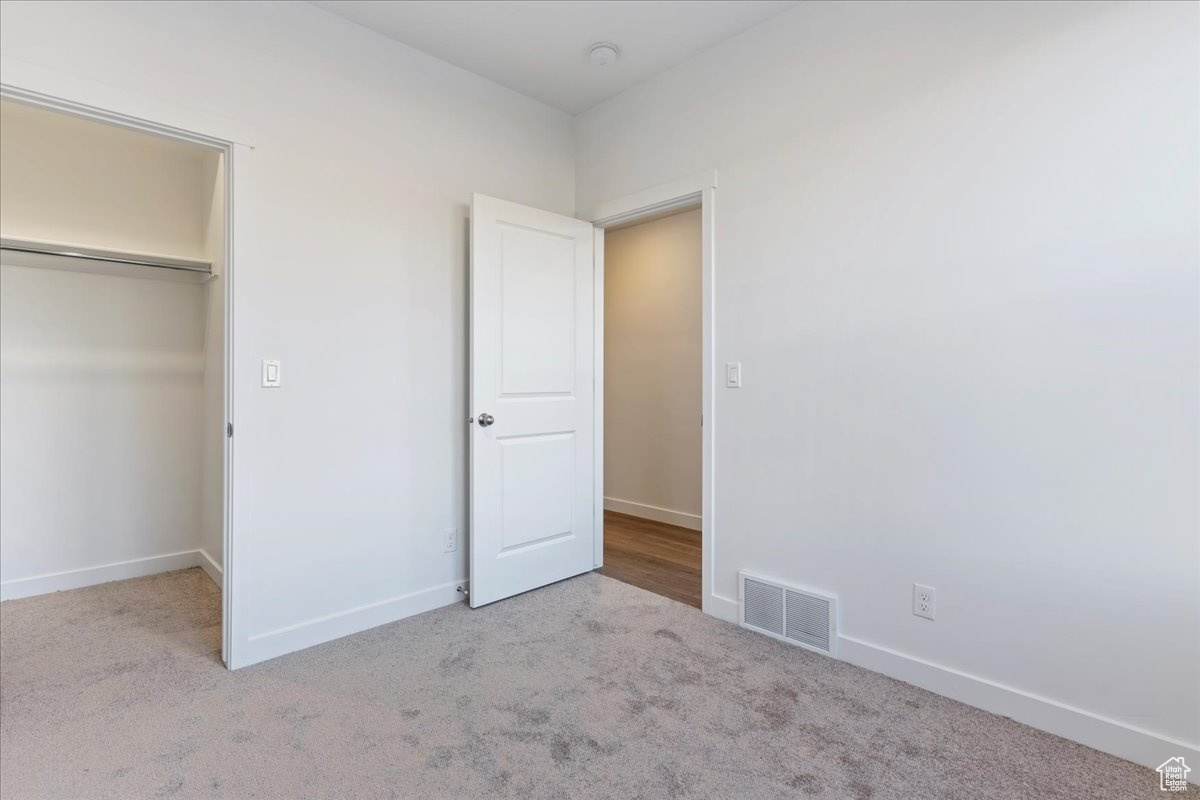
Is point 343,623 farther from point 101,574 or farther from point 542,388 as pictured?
point 101,574

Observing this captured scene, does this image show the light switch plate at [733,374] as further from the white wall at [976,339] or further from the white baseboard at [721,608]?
the white baseboard at [721,608]

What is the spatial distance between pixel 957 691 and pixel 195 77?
3626mm

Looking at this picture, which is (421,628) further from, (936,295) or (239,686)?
(936,295)

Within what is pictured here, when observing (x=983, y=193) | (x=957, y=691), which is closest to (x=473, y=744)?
(x=957, y=691)

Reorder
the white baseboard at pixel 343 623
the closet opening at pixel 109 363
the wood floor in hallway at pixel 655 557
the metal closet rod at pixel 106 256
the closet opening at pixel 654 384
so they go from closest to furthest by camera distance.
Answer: the white baseboard at pixel 343 623 → the metal closet rod at pixel 106 256 → the closet opening at pixel 109 363 → the wood floor in hallway at pixel 655 557 → the closet opening at pixel 654 384

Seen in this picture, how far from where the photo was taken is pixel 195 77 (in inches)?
83.4

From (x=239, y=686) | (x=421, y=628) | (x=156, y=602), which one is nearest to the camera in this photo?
(x=239, y=686)

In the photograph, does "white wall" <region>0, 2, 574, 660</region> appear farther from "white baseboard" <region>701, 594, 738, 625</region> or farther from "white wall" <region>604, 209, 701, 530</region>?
"white wall" <region>604, 209, 701, 530</region>

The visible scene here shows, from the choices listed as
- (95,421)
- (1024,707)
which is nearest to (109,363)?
(95,421)

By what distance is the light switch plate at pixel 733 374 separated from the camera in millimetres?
2600

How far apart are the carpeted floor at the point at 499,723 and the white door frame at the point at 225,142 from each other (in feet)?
0.82

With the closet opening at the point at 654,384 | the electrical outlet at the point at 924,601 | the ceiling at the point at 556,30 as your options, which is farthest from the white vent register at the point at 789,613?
the ceiling at the point at 556,30

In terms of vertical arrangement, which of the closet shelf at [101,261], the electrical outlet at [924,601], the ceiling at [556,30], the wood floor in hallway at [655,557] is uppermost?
the ceiling at [556,30]

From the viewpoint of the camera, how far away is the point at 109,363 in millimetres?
3191
